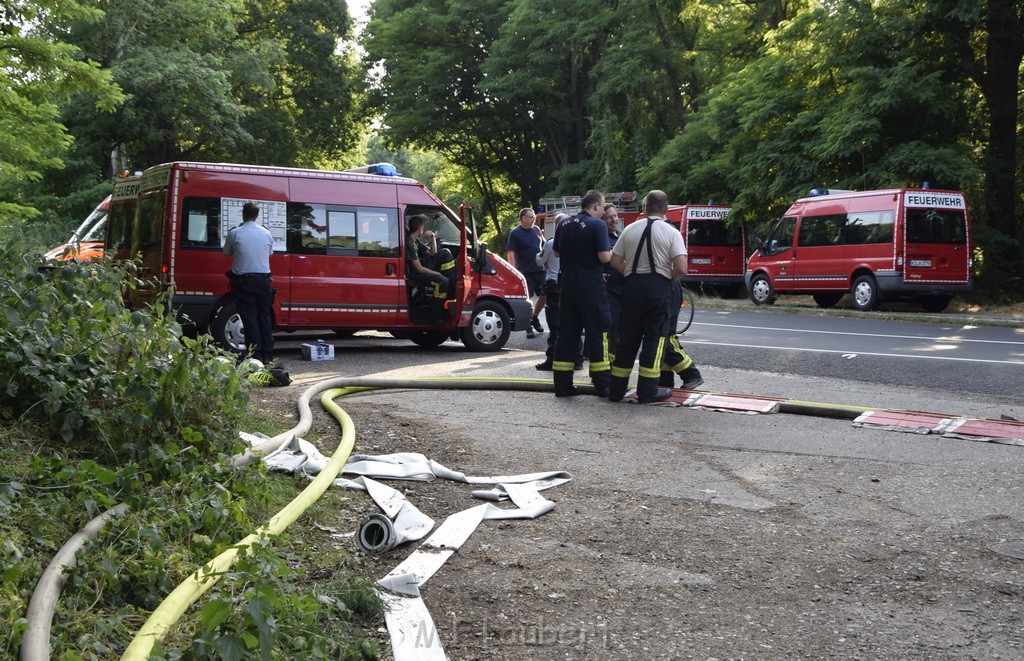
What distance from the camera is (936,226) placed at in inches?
872

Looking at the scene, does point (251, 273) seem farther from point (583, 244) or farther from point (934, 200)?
point (934, 200)

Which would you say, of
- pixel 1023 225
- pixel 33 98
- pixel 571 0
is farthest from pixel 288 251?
pixel 571 0

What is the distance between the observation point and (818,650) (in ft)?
12.8

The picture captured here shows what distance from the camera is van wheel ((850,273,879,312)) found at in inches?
893

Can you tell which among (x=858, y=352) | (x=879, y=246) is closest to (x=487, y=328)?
(x=858, y=352)

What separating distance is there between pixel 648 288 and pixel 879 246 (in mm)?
14819

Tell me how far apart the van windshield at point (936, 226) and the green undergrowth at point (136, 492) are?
17810 mm

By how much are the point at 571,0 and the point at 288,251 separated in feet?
97.1

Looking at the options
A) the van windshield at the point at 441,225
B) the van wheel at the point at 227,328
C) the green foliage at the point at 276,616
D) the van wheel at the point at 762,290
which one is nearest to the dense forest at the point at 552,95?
the van wheel at the point at 762,290

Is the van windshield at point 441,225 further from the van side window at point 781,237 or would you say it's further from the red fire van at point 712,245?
the red fire van at point 712,245

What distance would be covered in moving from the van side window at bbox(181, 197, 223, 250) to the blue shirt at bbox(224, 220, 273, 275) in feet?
6.25

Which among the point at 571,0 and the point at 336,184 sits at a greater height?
the point at 571,0

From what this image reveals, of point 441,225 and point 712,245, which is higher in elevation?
point 441,225

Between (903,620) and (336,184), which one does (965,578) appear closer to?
(903,620)
